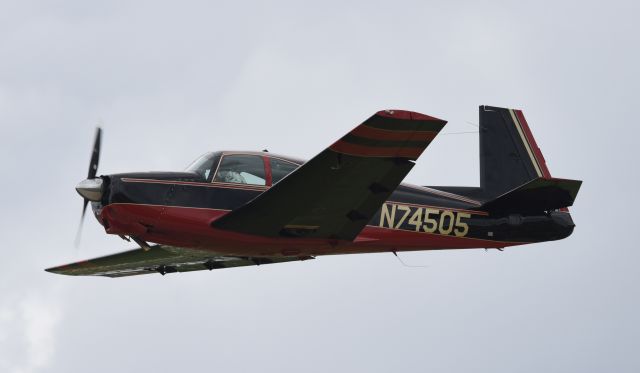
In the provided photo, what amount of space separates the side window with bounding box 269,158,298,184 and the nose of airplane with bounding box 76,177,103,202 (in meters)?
3.01

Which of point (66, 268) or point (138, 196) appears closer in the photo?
point (138, 196)

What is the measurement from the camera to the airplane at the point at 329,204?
18.4 meters

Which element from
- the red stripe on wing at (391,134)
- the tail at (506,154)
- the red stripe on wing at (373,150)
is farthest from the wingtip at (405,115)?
the tail at (506,154)

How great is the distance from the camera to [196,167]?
20328mm

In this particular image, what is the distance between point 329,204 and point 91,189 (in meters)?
4.01

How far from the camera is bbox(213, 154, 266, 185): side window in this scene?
66.2 ft

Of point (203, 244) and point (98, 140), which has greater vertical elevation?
point (98, 140)

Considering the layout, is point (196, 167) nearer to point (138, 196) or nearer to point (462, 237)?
point (138, 196)

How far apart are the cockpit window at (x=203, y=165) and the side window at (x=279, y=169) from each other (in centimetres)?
107

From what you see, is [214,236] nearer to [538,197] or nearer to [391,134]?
[391,134]

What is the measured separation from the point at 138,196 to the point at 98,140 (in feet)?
4.75

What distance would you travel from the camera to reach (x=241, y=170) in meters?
20.3

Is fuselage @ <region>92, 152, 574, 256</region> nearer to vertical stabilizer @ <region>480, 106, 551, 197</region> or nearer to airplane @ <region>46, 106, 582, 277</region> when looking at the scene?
airplane @ <region>46, 106, 582, 277</region>

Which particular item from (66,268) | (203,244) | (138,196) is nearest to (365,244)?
(203,244)
